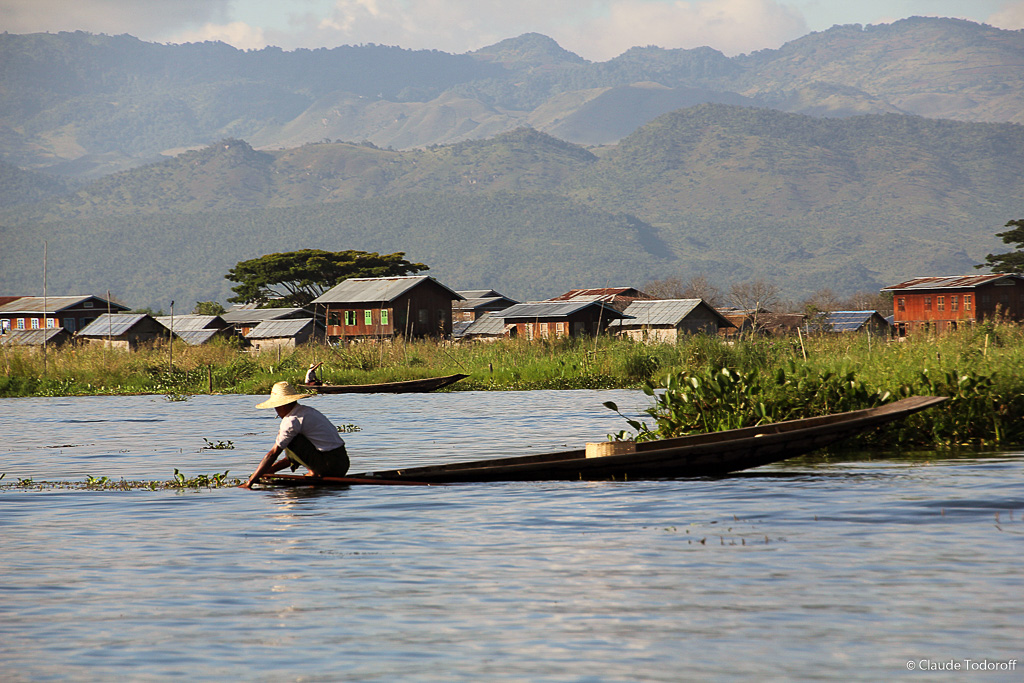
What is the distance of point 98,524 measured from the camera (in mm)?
12680

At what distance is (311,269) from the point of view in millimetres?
106938

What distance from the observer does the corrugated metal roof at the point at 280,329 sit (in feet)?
294

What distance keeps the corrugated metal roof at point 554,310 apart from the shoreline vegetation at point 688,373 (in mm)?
22895

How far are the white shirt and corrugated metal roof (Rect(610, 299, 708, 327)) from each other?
62632 millimetres

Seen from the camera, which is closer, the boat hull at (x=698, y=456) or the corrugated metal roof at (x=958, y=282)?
the boat hull at (x=698, y=456)

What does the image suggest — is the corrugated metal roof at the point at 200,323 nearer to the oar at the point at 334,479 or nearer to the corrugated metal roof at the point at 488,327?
the corrugated metal roof at the point at 488,327

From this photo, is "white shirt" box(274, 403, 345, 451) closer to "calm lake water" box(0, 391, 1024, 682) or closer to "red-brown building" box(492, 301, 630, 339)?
"calm lake water" box(0, 391, 1024, 682)

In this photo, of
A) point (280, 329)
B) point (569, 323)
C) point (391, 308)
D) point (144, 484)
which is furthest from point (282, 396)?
point (280, 329)

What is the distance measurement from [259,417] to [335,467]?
62.9ft

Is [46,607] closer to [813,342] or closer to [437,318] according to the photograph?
[813,342]

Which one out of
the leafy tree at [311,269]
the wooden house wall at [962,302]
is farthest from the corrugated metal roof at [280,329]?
the wooden house wall at [962,302]

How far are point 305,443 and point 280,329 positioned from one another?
7881cm

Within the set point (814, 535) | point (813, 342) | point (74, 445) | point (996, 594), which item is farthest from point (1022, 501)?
point (74, 445)

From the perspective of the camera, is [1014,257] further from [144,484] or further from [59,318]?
[144,484]
